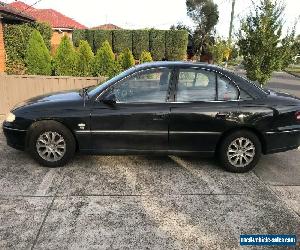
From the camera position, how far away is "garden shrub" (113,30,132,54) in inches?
1102

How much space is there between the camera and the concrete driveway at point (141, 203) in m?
3.43

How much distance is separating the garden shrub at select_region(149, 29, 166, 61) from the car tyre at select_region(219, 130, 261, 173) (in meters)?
24.0

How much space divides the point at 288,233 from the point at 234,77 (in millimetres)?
2405

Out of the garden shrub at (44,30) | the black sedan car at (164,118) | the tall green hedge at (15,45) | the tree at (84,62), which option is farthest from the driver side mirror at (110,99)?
the garden shrub at (44,30)

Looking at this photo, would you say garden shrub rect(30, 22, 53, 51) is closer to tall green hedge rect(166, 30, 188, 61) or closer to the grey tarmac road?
tall green hedge rect(166, 30, 188, 61)

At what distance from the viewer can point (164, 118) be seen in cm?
486

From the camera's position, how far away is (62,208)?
3963mm

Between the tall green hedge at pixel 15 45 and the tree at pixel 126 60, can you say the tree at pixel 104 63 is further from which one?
the tall green hedge at pixel 15 45

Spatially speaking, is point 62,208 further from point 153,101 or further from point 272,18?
point 272,18

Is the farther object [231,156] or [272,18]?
[272,18]

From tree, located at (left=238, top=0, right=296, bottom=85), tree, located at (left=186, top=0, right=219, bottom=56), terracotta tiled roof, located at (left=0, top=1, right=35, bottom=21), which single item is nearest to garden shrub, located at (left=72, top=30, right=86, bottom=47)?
terracotta tiled roof, located at (left=0, top=1, right=35, bottom=21)

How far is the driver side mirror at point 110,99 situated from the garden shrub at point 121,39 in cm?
2389

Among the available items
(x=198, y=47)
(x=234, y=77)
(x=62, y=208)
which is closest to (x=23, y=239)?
(x=62, y=208)

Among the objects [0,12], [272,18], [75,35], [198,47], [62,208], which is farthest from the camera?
[198,47]
